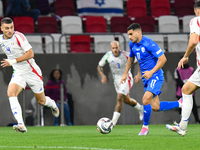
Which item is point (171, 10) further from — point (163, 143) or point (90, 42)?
point (163, 143)

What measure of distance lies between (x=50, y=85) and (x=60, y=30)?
3704 millimetres

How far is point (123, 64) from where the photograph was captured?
1145cm

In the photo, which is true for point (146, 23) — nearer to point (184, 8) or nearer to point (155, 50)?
point (184, 8)

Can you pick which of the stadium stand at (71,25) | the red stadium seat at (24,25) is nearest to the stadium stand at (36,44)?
the red stadium seat at (24,25)

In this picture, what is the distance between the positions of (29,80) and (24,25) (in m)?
7.60

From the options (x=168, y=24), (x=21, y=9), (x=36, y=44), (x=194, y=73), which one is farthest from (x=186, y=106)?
(x=21, y=9)

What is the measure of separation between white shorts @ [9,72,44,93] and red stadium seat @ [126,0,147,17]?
1011 cm

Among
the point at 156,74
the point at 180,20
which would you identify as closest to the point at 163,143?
the point at 156,74

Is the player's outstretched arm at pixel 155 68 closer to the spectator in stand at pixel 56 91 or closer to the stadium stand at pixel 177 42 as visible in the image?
the spectator in stand at pixel 56 91

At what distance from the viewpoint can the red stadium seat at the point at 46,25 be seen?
629 inches

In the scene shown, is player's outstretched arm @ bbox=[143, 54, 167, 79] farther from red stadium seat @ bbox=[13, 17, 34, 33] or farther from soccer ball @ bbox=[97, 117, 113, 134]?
red stadium seat @ bbox=[13, 17, 34, 33]

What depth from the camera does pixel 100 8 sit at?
58.9ft

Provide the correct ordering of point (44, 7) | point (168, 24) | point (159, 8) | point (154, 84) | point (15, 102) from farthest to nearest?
1. point (159, 8)
2. point (44, 7)
3. point (168, 24)
4. point (15, 102)
5. point (154, 84)

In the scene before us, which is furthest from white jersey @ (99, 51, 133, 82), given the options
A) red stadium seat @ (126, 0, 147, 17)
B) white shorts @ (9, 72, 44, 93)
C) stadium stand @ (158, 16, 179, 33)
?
red stadium seat @ (126, 0, 147, 17)
